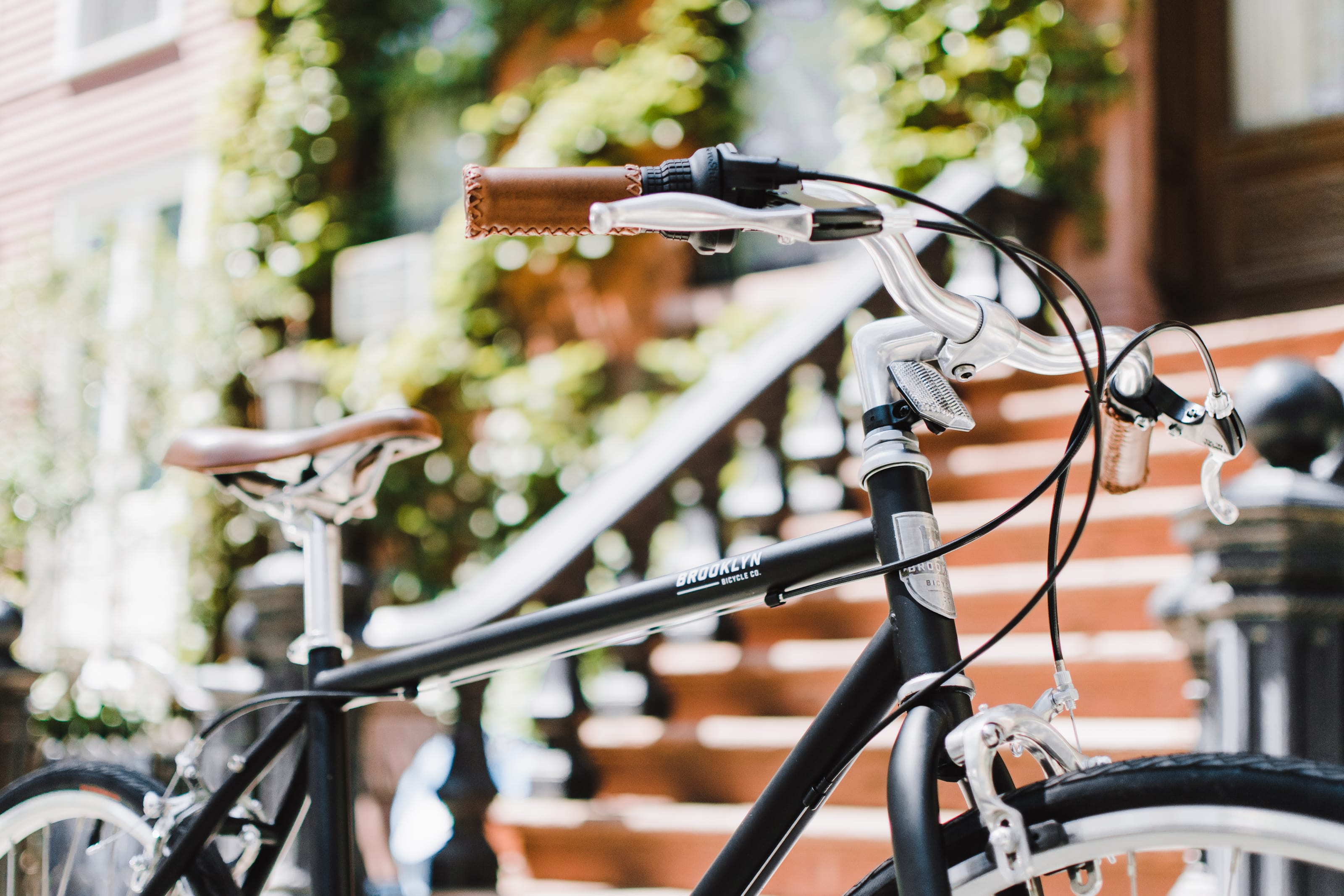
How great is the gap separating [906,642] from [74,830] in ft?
5.19

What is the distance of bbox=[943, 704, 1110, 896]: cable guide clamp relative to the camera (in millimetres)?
1068

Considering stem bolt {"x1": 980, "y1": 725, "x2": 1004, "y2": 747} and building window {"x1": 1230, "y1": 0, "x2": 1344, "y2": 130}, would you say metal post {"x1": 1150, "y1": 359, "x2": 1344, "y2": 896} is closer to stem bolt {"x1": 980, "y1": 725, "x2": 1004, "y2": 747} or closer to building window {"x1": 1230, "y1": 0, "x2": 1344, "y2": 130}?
stem bolt {"x1": 980, "y1": 725, "x2": 1004, "y2": 747}

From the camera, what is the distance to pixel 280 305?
7793 millimetres

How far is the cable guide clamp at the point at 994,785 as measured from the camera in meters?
1.07

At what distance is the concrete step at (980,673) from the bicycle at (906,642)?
1677 mm

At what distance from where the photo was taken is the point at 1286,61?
19.3 feet

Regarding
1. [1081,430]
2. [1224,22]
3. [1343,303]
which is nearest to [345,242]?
[1224,22]

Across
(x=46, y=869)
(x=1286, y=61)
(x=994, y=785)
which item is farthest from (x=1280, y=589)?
(x=1286, y=61)

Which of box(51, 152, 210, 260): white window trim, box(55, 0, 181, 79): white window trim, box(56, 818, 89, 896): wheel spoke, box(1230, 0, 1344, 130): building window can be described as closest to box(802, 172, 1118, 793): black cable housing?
box(56, 818, 89, 896): wheel spoke

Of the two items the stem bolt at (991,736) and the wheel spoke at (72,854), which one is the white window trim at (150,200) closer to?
the wheel spoke at (72,854)

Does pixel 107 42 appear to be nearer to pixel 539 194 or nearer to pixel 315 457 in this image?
pixel 315 457

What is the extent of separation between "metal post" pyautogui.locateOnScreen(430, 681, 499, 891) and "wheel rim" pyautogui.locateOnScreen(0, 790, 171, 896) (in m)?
1.41

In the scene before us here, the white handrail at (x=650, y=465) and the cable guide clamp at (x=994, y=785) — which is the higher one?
the white handrail at (x=650, y=465)

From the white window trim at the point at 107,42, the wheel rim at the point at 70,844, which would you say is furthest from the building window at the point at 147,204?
the wheel rim at the point at 70,844
